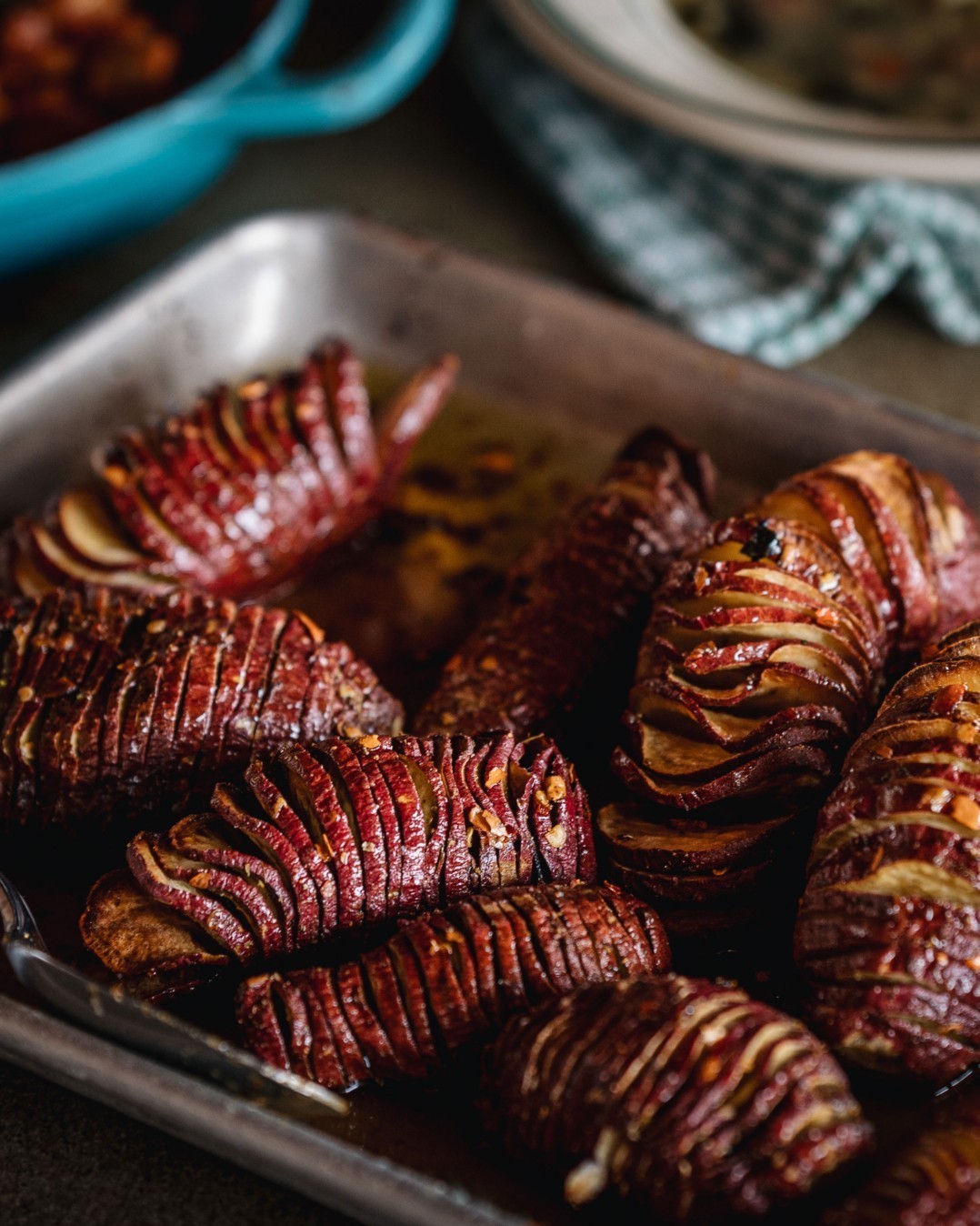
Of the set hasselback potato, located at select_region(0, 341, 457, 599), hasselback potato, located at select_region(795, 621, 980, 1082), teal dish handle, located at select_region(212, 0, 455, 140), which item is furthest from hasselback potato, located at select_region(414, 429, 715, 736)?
teal dish handle, located at select_region(212, 0, 455, 140)

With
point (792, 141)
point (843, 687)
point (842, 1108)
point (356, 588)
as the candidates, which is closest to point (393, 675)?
point (356, 588)

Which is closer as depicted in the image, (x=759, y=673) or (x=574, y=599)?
(x=759, y=673)

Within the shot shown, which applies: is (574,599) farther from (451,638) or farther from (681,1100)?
(681,1100)

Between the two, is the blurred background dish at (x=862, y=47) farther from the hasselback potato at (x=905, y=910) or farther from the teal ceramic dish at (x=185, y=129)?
the hasselback potato at (x=905, y=910)

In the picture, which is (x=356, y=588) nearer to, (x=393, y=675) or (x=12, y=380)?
(x=393, y=675)

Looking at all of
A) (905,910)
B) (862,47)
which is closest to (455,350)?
(862,47)
